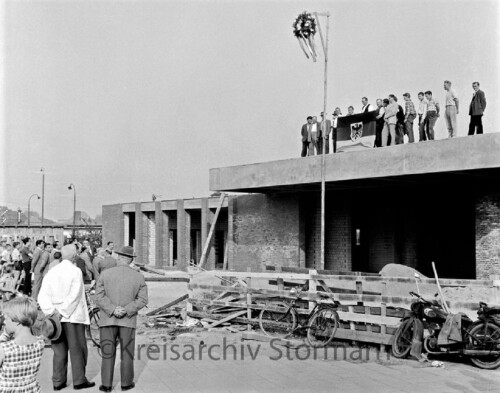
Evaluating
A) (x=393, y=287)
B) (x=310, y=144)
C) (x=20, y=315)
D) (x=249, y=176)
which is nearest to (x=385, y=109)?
(x=310, y=144)

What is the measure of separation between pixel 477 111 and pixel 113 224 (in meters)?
30.3

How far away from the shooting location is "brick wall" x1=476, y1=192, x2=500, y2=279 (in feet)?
54.0

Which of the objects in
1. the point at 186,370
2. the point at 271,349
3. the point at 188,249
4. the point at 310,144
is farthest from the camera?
the point at 188,249

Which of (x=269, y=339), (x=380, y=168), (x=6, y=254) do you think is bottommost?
(x=269, y=339)

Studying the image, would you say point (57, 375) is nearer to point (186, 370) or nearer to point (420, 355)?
point (186, 370)

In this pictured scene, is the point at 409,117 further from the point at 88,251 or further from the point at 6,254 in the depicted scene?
the point at 6,254

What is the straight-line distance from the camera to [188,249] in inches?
1388

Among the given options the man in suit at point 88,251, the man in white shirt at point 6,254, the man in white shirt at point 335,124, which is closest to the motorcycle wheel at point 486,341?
the man in suit at point 88,251

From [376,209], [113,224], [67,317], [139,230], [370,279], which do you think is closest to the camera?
[67,317]

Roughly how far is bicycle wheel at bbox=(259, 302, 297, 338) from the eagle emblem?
8323mm

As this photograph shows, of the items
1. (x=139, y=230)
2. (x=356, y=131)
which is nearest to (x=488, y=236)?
(x=356, y=131)

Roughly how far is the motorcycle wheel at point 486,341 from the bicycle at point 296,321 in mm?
2417

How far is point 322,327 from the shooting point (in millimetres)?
10992

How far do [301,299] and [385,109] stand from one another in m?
8.36
